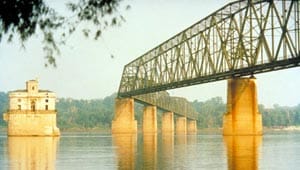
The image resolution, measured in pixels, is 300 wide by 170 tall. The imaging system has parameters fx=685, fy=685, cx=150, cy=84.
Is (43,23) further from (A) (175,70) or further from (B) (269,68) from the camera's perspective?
(A) (175,70)

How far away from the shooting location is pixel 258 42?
299 ft

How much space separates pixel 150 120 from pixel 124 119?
52.6 feet

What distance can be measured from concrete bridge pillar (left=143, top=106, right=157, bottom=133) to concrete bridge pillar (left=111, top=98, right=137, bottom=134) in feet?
34.1

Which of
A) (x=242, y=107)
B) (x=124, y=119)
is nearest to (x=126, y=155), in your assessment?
(x=242, y=107)

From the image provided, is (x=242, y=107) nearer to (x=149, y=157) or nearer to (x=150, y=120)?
(x=149, y=157)

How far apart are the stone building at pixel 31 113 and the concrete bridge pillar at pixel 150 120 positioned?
5193 cm

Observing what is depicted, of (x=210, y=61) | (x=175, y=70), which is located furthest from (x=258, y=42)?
(x=175, y=70)

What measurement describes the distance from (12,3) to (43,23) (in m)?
1.03

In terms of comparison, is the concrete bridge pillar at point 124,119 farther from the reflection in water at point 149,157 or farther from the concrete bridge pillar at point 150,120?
the reflection in water at point 149,157

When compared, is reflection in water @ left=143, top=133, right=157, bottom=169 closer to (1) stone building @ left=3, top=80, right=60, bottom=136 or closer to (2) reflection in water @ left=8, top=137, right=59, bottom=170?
(2) reflection in water @ left=8, top=137, right=59, bottom=170

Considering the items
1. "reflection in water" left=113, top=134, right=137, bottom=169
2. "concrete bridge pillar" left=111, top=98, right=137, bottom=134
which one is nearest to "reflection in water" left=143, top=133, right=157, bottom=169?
"reflection in water" left=113, top=134, right=137, bottom=169

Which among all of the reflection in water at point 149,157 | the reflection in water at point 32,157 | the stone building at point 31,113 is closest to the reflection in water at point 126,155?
the reflection in water at point 149,157

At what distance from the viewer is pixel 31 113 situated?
130250mm

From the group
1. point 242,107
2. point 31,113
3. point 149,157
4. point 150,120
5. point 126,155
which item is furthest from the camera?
point 150,120
